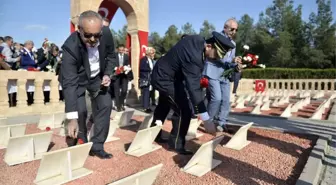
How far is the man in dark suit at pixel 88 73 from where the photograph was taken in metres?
3.16

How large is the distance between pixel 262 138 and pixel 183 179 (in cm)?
239

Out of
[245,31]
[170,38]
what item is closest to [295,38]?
[245,31]

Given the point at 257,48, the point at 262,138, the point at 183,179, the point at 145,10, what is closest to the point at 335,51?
the point at 257,48

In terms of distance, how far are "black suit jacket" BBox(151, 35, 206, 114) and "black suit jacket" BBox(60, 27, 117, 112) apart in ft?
2.35

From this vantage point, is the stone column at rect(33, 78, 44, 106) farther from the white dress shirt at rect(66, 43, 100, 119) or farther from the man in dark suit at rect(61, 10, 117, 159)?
the white dress shirt at rect(66, 43, 100, 119)

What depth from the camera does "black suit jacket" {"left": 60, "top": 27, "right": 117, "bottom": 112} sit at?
3273mm

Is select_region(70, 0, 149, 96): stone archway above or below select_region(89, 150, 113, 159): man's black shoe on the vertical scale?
above

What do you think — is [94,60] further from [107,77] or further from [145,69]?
[145,69]

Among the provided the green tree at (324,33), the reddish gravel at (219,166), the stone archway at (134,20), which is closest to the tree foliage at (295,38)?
the green tree at (324,33)

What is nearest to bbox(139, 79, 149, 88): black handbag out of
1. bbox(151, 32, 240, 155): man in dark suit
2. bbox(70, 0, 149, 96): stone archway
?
bbox(70, 0, 149, 96): stone archway

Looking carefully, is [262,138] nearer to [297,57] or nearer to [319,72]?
[319,72]

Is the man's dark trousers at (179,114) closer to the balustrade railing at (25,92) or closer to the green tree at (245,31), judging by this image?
the balustrade railing at (25,92)

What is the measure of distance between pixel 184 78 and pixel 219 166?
3.88 ft

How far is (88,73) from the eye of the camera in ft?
11.9
